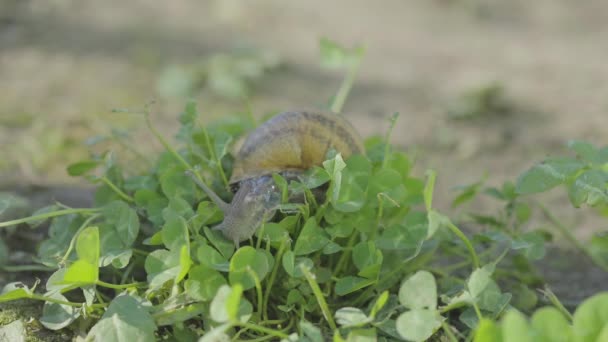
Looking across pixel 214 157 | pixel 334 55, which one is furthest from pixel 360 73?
pixel 214 157

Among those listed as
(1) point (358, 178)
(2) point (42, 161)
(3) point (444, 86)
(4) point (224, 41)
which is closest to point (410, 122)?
(3) point (444, 86)

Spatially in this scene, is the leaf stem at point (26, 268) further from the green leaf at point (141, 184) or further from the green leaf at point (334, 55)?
the green leaf at point (334, 55)

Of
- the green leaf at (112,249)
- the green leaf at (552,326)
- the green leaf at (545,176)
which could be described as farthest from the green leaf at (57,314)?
the green leaf at (545,176)

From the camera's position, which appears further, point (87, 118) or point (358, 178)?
point (87, 118)

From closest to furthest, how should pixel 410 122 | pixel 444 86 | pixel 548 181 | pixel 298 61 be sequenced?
pixel 548 181, pixel 410 122, pixel 444 86, pixel 298 61

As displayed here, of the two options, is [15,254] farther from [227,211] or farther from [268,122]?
[268,122]

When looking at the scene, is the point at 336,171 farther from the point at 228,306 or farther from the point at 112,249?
the point at 112,249
